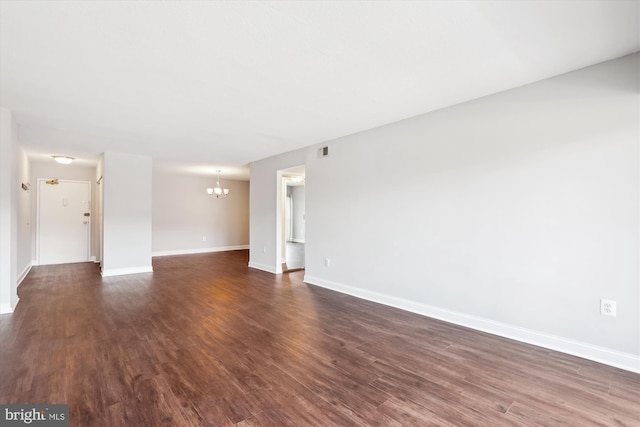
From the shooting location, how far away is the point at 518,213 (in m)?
2.79

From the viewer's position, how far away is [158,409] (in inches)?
70.8

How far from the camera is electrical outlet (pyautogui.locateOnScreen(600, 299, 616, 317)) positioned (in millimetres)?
2332

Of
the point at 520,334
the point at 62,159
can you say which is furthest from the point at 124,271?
the point at 520,334

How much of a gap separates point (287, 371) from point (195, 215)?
7820 mm

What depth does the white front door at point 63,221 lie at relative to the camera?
262 inches

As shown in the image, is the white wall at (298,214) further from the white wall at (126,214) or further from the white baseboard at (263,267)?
the white wall at (126,214)

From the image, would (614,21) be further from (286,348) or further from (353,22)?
(286,348)

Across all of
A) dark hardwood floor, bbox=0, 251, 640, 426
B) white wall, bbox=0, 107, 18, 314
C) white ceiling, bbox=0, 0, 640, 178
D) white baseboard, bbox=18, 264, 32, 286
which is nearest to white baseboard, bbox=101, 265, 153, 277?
white baseboard, bbox=18, 264, 32, 286

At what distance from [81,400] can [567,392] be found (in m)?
3.26

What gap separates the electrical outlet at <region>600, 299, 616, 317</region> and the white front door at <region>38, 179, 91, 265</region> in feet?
31.0

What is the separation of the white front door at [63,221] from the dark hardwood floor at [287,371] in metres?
3.79

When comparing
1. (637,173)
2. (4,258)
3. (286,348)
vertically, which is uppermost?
(637,173)

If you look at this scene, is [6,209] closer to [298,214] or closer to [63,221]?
[63,221]

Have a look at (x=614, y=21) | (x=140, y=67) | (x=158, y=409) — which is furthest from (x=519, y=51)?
(x=158, y=409)
